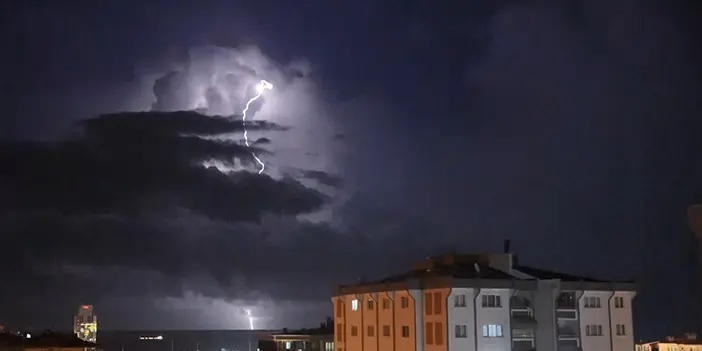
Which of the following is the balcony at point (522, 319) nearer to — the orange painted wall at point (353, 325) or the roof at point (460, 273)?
the roof at point (460, 273)

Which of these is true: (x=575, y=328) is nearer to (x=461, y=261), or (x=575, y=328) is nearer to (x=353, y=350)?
(x=461, y=261)

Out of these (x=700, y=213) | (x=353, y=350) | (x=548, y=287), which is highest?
(x=700, y=213)

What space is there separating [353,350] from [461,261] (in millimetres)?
12071

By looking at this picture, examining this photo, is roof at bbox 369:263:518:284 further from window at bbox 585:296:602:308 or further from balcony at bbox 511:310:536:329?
window at bbox 585:296:602:308

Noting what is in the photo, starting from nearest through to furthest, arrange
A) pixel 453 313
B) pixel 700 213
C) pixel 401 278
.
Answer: pixel 700 213 → pixel 453 313 → pixel 401 278

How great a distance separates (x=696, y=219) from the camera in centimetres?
4447

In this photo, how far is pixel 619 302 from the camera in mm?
60219

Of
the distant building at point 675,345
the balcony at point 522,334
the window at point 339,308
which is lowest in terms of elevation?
the distant building at point 675,345

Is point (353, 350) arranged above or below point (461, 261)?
below

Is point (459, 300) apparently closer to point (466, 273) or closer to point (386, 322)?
point (466, 273)

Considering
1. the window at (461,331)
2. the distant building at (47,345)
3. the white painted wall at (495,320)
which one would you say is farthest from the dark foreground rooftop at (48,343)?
the white painted wall at (495,320)

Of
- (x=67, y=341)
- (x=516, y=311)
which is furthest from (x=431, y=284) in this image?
(x=67, y=341)

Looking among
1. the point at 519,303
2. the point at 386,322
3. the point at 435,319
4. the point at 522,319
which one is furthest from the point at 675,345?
the point at 435,319

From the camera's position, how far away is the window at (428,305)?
55.6 m
